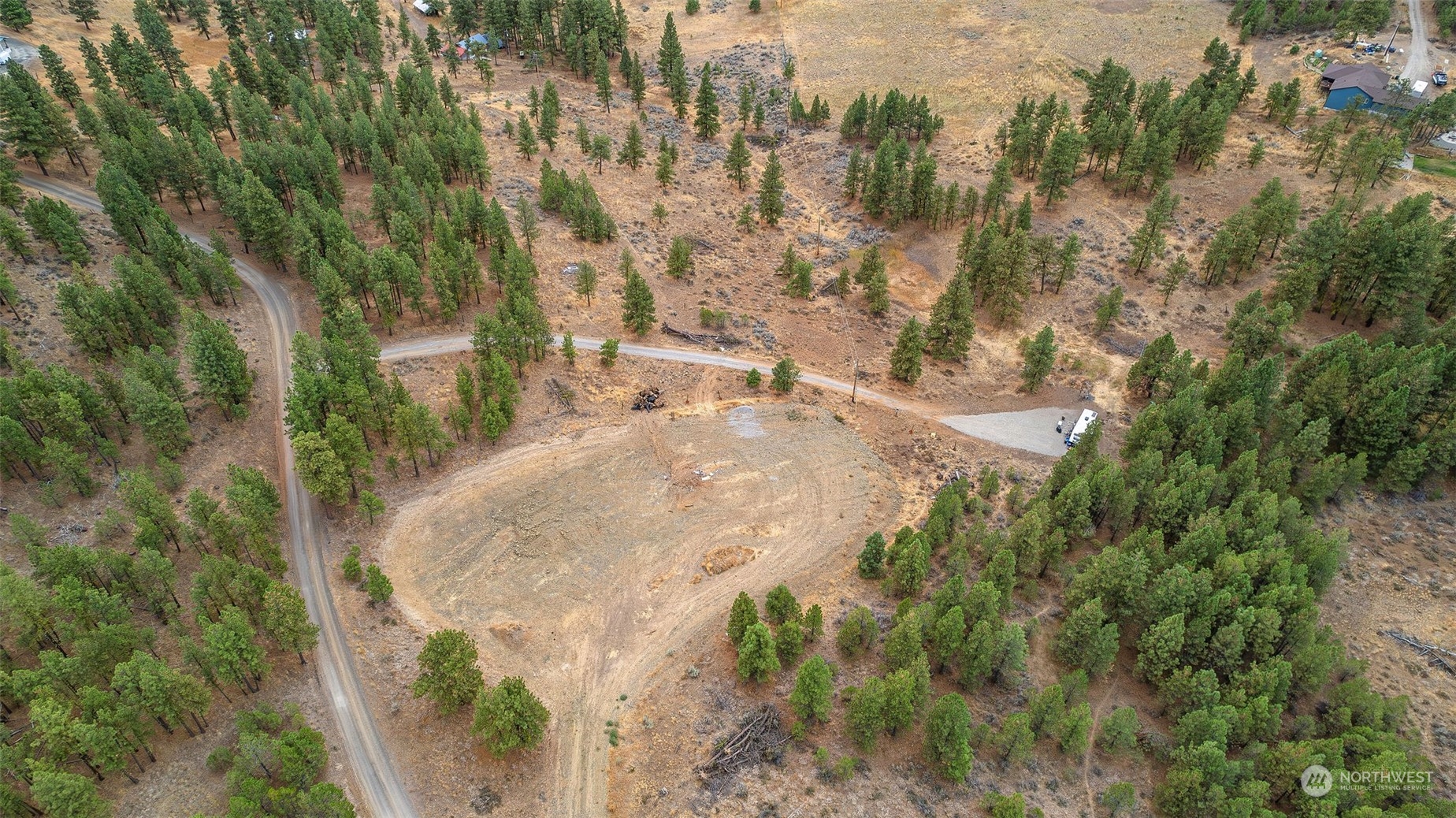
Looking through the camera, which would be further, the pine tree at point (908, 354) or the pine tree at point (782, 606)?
the pine tree at point (908, 354)

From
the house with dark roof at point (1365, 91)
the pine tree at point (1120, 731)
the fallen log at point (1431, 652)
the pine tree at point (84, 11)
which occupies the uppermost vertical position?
the pine tree at point (84, 11)

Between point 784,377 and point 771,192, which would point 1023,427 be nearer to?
point 784,377

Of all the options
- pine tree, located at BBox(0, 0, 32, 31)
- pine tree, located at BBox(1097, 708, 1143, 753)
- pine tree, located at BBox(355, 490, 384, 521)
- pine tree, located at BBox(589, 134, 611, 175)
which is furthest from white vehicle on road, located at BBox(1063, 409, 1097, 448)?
pine tree, located at BBox(0, 0, 32, 31)

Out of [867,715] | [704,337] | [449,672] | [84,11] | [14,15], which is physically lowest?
[867,715]

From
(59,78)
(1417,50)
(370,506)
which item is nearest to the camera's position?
(370,506)

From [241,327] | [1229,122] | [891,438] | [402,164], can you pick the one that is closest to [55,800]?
[241,327]

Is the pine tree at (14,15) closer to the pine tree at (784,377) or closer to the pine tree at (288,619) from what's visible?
the pine tree at (288,619)

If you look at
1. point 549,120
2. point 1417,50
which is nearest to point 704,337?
point 549,120

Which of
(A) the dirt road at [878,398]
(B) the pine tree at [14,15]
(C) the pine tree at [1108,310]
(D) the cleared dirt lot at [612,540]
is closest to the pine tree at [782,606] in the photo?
(D) the cleared dirt lot at [612,540]
